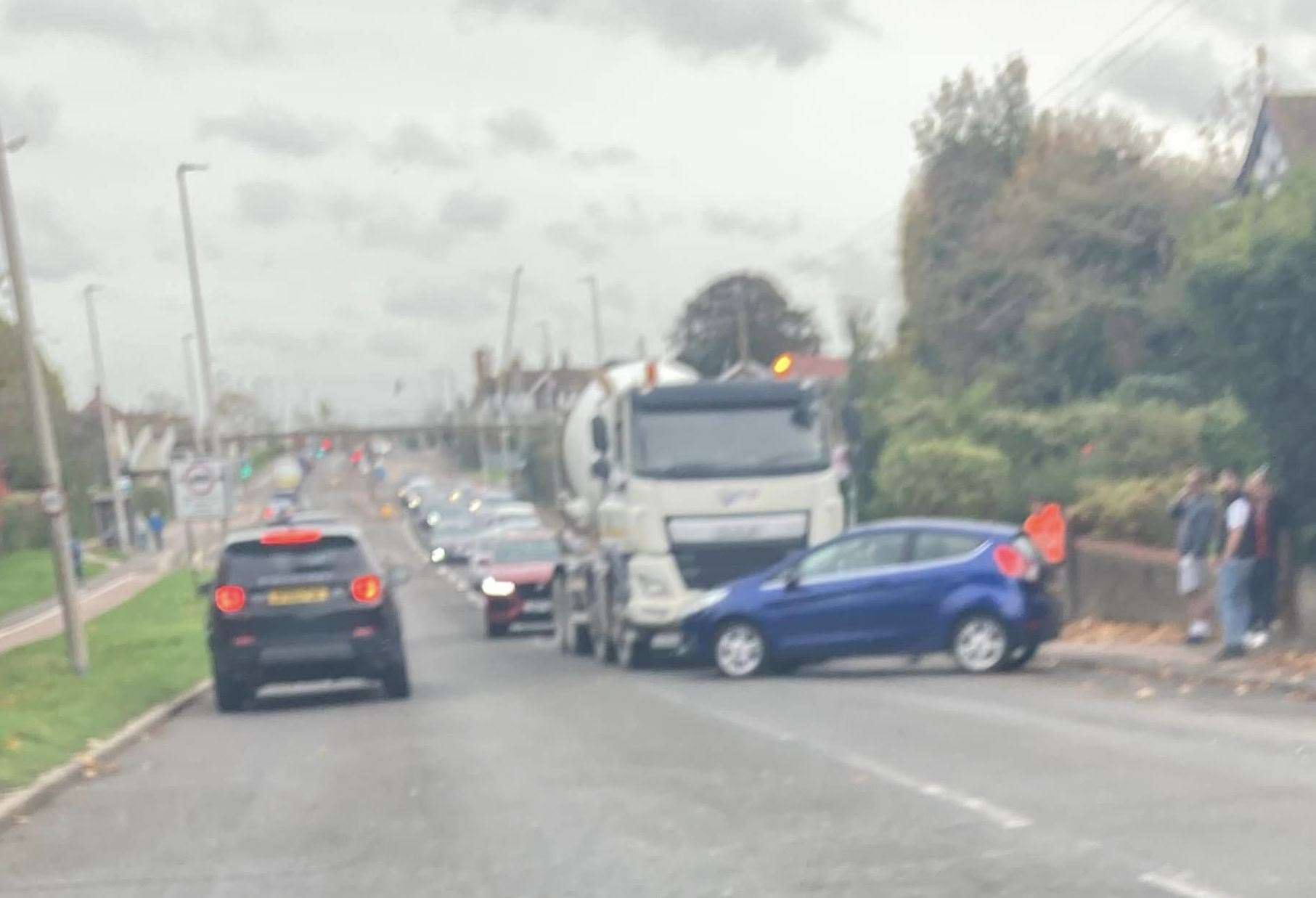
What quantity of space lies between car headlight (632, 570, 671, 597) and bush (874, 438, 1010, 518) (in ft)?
32.7

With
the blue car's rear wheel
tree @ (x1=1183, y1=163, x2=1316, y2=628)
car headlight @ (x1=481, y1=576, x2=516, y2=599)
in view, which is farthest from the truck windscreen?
car headlight @ (x1=481, y1=576, x2=516, y2=599)

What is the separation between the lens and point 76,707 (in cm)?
1942

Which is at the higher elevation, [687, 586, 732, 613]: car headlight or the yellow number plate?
the yellow number plate

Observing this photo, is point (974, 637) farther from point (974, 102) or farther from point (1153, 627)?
point (974, 102)

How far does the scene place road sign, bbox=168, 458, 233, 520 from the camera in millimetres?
42031

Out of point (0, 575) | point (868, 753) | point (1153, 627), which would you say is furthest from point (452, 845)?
point (0, 575)

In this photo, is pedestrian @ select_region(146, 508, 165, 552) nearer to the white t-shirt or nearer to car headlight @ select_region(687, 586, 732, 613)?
car headlight @ select_region(687, 586, 732, 613)

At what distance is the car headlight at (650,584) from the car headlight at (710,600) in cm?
66

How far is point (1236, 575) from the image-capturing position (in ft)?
64.1

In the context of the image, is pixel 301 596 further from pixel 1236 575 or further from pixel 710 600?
pixel 1236 575

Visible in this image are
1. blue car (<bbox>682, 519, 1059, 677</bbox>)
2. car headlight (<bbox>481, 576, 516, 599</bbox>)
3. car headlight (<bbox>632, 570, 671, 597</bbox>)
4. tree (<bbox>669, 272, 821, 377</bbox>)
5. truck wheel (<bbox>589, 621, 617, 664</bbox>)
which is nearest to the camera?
blue car (<bbox>682, 519, 1059, 677</bbox>)

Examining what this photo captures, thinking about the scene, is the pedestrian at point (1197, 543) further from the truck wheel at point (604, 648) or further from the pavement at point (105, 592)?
the pavement at point (105, 592)

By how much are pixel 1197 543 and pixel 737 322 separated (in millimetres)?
41607

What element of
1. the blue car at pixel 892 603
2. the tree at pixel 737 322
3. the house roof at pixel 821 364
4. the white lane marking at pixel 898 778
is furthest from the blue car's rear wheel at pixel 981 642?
the house roof at pixel 821 364
